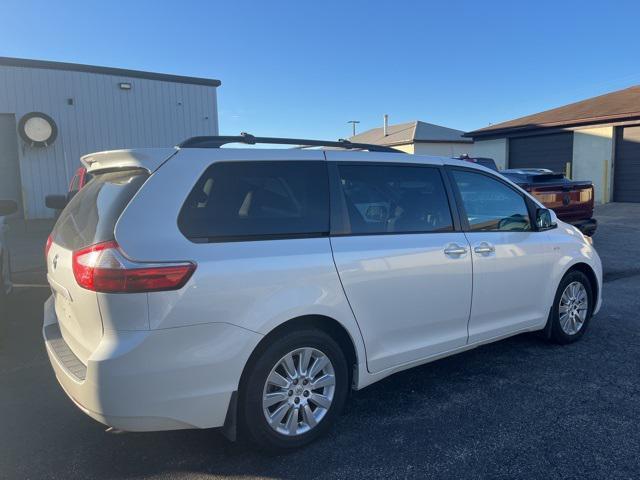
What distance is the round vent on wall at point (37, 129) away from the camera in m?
14.4

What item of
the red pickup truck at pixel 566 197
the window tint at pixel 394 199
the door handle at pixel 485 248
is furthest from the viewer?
the red pickup truck at pixel 566 197

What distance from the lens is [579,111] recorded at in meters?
20.0

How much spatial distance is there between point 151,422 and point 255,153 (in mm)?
1575

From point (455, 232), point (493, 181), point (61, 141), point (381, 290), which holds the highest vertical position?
point (61, 141)

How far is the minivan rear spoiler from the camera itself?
A: 2742 millimetres

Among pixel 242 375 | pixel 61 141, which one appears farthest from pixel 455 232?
pixel 61 141

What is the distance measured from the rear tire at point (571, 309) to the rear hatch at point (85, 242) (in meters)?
3.72

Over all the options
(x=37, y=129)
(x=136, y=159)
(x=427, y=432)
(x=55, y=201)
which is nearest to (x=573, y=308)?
(x=427, y=432)

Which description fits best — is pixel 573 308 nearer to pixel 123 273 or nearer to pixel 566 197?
pixel 123 273

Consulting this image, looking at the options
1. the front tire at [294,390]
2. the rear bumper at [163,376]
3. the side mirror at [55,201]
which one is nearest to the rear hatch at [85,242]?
the rear bumper at [163,376]

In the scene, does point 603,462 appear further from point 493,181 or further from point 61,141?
point 61,141

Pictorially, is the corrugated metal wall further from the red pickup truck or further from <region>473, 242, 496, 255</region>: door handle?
<region>473, 242, 496, 255</region>: door handle

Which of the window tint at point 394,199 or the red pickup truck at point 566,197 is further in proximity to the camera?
the red pickup truck at point 566,197

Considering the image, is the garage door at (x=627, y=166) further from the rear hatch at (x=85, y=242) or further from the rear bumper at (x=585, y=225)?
the rear hatch at (x=85, y=242)
